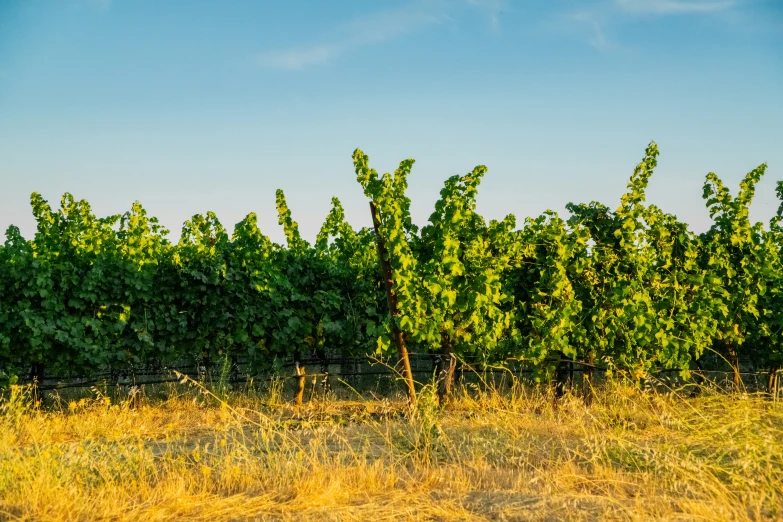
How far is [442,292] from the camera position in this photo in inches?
330

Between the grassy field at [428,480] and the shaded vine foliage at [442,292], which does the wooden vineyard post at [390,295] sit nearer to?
the shaded vine foliage at [442,292]

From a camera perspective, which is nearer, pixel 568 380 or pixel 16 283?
pixel 16 283

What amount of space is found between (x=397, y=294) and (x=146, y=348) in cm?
361

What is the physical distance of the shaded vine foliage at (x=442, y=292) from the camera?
858 centimetres

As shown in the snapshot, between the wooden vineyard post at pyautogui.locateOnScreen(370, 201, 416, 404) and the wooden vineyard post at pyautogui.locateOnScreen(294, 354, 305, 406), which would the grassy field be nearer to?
the wooden vineyard post at pyautogui.locateOnScreen(370, 201, 416, 404)

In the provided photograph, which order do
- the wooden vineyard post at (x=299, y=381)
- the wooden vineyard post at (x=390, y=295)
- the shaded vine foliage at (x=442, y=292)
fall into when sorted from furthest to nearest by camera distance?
the wooden vineyard post at (x=299, y=381)
the shaded vine foliage at (x=442, y=292)
the wooden vineyard post at (x=390, y=295)

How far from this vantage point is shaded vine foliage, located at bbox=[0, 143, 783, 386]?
858cm

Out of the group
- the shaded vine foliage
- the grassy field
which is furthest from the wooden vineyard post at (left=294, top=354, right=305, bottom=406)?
the grassy field

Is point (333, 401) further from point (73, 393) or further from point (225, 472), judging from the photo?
point (225, 472)

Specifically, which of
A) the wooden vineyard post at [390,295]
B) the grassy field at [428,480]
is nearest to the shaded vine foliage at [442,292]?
the wooden vineyard post at [390,295]

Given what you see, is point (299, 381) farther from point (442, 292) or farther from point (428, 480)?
point (428, 480)

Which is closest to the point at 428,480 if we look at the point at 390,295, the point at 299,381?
the point at 390,295

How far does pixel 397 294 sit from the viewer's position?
8.16 m

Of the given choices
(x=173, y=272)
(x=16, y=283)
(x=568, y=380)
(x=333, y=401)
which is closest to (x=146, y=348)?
(x=173, y=272)
